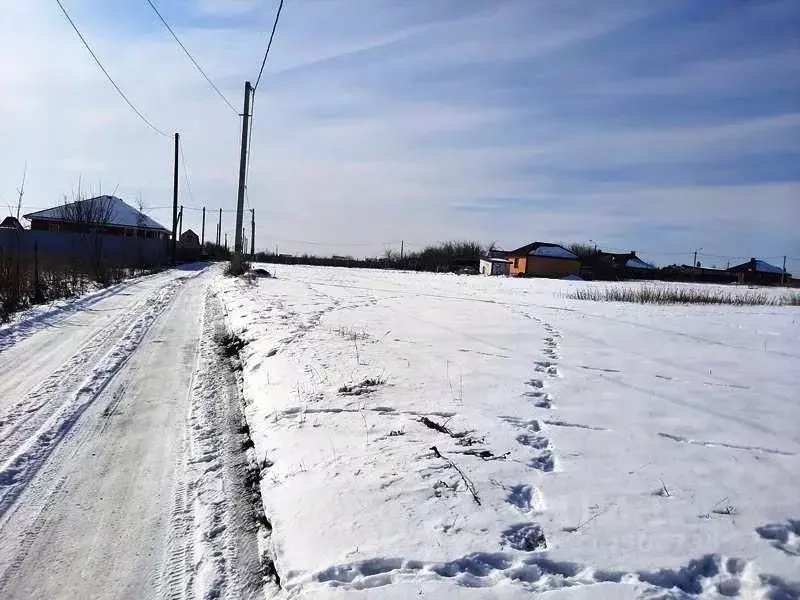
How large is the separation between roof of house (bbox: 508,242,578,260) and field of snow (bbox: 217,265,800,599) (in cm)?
5826

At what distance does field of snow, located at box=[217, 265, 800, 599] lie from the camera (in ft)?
9.68

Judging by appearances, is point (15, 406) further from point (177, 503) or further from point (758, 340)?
point (758, 340)

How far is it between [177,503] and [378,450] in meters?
1.47

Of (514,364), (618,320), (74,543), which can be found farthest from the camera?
(618,320)

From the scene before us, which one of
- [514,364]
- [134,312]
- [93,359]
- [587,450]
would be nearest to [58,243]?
[134,312]

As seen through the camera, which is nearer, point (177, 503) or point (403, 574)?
point (403, 574)

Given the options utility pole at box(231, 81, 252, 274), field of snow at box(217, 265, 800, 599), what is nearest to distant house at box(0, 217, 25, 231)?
utility pole at box(231, 81, 252, 274)

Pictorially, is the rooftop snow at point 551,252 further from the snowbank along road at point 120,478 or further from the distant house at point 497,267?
the snowbank along road at point 120,478

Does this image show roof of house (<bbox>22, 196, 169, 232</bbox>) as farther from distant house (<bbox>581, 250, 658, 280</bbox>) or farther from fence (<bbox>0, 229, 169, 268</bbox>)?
distant house (<bbox>581, 250, 658, 280</bbox>)

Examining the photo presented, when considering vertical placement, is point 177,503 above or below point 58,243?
below

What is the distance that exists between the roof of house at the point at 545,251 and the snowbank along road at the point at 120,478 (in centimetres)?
6041

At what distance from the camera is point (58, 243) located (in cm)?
3962

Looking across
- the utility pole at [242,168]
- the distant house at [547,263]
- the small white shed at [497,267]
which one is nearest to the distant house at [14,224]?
the utility pole at [242,168]

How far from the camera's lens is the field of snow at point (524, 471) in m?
2.95
